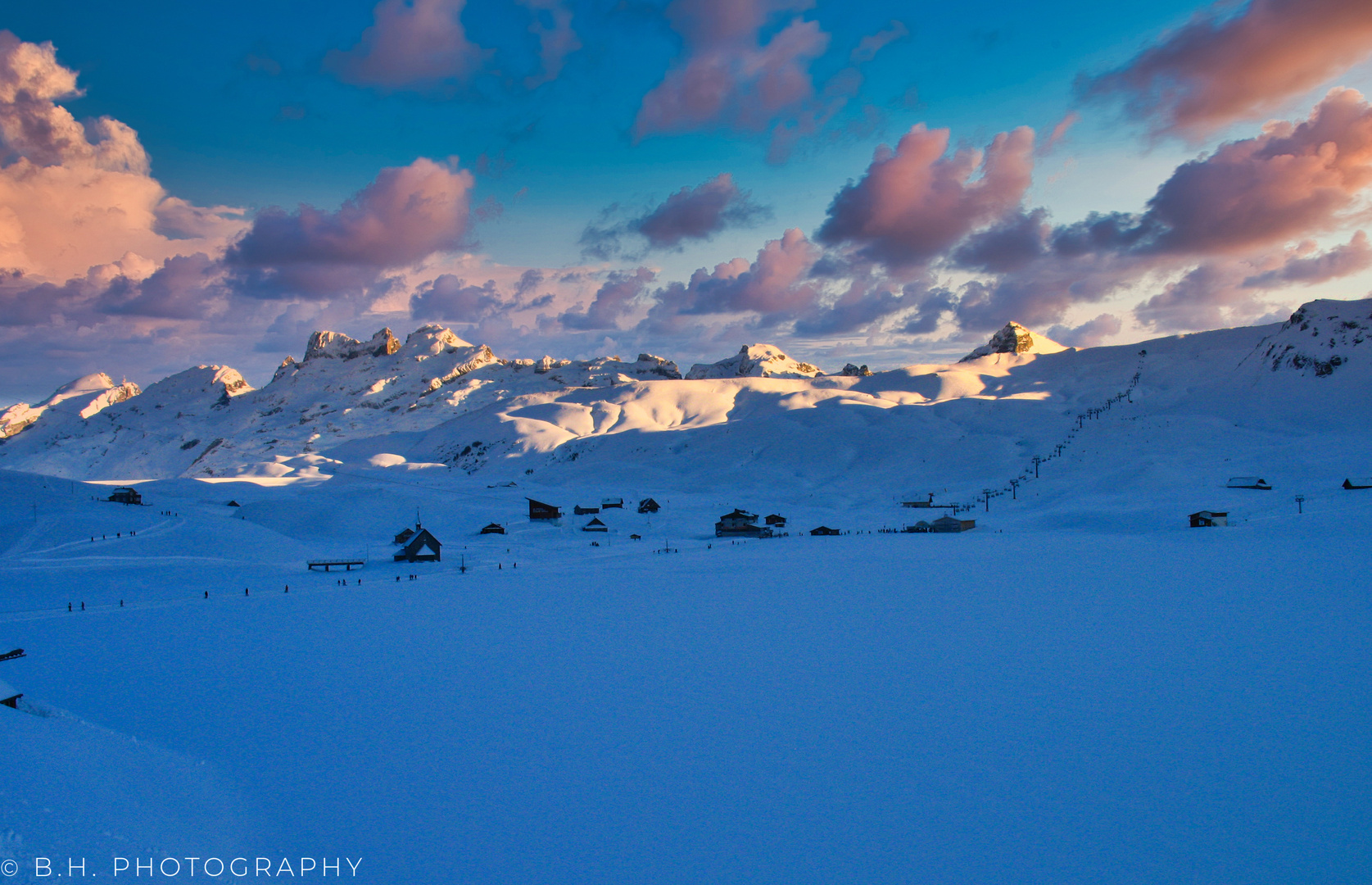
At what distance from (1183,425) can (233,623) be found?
377 ft

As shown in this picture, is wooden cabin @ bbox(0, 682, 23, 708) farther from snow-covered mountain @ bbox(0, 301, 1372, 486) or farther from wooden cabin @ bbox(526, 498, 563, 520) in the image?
snow-covered mountain @ bbox(0, 301, 1372, 486)

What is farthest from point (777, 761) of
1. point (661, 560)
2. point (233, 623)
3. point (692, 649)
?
point (661, 560)

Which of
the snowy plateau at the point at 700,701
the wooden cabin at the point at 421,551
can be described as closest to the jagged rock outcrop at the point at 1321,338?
the snowy plateau at the point at 700,701

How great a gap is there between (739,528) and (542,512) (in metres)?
20.6

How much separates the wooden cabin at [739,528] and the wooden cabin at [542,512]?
1678 cm

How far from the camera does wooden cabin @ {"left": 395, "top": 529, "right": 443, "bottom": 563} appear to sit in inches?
2035

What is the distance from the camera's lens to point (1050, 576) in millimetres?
36281

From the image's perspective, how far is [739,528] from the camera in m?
65.9

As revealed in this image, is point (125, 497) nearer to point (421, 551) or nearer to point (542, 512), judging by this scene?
point (421, 551)

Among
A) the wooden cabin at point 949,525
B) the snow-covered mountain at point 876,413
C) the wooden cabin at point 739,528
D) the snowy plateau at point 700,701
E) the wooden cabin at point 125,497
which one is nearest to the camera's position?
the snowy plateau at point 700,701

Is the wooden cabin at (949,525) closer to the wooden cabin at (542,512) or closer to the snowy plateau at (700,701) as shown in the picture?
the snowy plateau at (700,701)

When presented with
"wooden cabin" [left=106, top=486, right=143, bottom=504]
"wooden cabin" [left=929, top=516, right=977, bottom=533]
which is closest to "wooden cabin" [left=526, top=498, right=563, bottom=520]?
"wooden cabin" [left=106, top=486, right=143, bottom=504]

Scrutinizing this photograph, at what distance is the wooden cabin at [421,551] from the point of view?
51.7 m

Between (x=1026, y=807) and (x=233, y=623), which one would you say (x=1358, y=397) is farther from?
(x=233, y=623)
